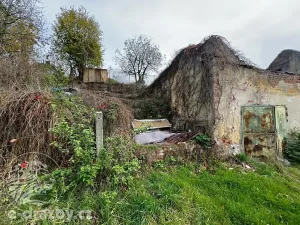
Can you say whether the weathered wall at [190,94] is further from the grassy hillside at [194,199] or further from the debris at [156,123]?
the grassy hillside at [194,199]

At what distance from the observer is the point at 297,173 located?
13.1 ft

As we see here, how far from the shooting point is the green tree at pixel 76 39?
11.4m

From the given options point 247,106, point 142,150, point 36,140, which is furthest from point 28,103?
point 247,106

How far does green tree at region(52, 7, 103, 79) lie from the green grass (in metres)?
11.0

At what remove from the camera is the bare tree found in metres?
14.5

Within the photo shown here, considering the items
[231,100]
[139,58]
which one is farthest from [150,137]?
[139,58]

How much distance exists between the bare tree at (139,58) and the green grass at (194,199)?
40.1ft

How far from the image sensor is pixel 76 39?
11562 millimetres

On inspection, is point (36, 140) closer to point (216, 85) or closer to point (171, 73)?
point (216, 85)

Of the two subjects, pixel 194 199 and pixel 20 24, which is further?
pixel 20 24

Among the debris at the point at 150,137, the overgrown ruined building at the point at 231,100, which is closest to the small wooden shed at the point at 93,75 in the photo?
the overgrown ruined building at the point at 231,100

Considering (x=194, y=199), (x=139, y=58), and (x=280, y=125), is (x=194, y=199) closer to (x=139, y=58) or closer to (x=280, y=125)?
(x=280, y=125)

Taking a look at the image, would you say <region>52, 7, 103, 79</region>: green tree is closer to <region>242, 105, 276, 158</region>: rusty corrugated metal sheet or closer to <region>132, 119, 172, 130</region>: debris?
<region>132, 119, 172, 130</region>: debris

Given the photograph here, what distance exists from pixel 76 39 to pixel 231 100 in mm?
11495
